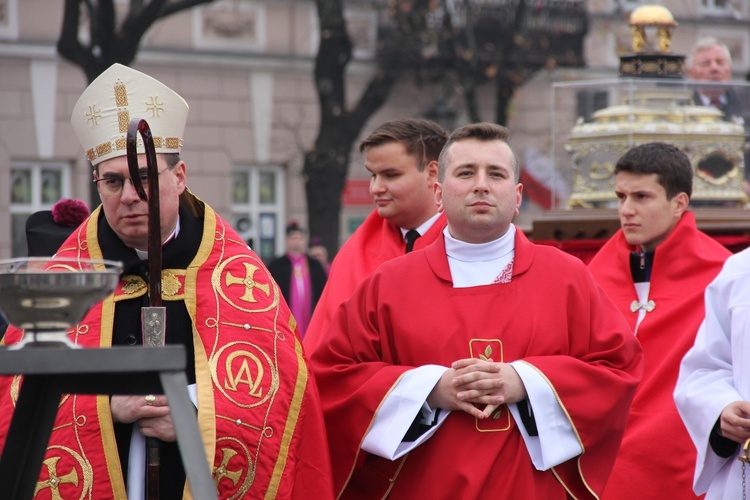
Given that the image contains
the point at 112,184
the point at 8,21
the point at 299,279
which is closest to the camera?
the point at 112,184

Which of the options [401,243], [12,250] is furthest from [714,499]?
[12,250]

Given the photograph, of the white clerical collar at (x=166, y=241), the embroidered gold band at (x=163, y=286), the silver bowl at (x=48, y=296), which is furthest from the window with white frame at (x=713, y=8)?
the silver bowl at (x=48, y=296)

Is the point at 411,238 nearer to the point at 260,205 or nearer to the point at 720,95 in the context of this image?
the point at 720,95

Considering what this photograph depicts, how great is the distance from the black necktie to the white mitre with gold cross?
4.50 feet

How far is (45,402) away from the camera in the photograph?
3.09 meters

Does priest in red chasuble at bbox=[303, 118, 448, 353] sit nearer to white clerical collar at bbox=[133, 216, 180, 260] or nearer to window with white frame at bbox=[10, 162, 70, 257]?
white clerical collar at bbox=[133, 216, 180, 260]

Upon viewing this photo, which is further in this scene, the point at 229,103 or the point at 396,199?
the point at 229,103

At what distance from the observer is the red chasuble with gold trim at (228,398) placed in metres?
4.05

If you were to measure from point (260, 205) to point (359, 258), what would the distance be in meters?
16.3

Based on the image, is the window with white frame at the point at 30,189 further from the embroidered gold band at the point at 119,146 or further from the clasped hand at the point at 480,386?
the clasped hand at the point at 480,386

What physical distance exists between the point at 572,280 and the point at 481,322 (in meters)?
0.34

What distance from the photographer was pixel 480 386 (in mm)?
4121

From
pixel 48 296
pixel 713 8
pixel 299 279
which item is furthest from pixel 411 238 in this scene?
pixel 713 8

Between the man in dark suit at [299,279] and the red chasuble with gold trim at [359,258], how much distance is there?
20.2 ft
